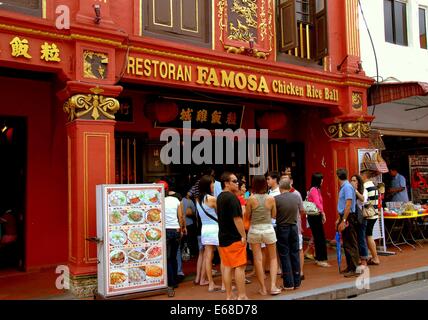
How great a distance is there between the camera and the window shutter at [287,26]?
8859mm

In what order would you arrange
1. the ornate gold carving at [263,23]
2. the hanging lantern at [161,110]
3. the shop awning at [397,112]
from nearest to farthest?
1. the hanging lantern at [161,110]
2. the ornate gold carving at [263,23]
3. the shop awning at [397,112]

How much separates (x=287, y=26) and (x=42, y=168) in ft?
18.9

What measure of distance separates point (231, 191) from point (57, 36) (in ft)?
11.4

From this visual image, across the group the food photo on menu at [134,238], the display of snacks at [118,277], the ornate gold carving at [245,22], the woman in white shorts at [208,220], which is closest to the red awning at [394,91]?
the ornate gold carving at [245,22]

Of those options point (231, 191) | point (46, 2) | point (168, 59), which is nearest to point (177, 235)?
point (231, 191)

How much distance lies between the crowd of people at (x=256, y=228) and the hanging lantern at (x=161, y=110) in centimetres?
182

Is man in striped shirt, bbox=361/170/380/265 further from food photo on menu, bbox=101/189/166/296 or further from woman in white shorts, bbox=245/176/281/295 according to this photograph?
food photo on menu, bbox=101/189/166/296

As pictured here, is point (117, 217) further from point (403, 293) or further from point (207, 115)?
point (403, 293)

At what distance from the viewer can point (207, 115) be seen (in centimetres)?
970

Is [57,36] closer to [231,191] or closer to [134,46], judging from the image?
[134,46]

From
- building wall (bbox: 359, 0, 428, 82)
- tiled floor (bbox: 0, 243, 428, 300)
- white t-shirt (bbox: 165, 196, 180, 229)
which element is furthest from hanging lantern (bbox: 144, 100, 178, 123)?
building wall (bbox: 359, 0, 428, 82)

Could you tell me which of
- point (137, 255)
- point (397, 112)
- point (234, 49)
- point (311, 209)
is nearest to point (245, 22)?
point (234, 49)

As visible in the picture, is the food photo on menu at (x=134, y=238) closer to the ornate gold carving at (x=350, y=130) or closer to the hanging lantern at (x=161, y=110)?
the hanging lantern at (x=161, y=110)

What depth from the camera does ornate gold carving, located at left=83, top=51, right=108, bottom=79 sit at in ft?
21.2
